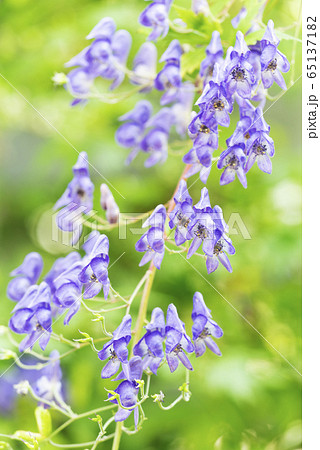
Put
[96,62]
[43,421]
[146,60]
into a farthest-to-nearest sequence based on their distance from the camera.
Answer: [146,60] → [96,62] → [43,421]

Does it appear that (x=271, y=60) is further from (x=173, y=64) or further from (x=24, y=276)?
(x=24, y=276)

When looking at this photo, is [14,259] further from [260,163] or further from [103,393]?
[260,163]

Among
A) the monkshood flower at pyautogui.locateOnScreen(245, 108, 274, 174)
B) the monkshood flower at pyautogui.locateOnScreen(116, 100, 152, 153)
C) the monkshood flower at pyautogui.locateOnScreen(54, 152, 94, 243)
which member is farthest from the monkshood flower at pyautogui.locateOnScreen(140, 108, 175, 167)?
the monkshood flower at pyautogui.locateOnScreen(245, 108, 274, 174)

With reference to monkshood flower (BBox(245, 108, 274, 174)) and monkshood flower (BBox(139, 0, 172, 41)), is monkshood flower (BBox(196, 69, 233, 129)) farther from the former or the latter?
monkshood flower (BBox(139, 0, 172, 41))

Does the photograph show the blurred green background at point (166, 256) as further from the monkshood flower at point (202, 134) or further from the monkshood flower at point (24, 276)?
the monkshood flower at point (202, 134)

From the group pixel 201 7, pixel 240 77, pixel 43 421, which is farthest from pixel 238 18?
pixel 43 421

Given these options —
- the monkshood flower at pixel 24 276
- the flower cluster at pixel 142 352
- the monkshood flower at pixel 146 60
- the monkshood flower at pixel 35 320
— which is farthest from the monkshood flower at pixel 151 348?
the monkshood flower at pixel 146 60

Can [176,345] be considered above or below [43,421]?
above
